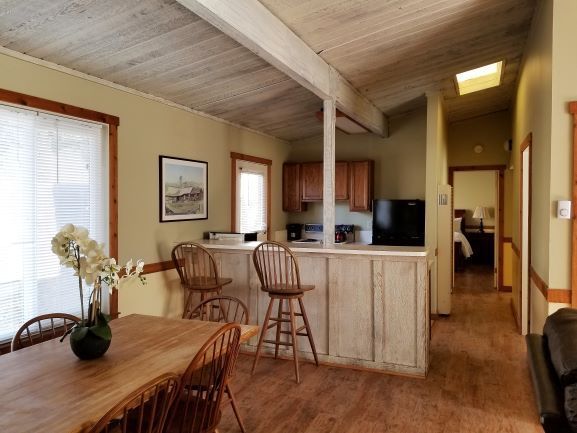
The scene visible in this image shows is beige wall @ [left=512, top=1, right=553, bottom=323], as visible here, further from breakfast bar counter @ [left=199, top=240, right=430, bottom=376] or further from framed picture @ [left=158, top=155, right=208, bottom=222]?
framed picture @ [left=158, top=155, right=208, bottom=222]

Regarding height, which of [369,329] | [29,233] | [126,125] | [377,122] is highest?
[377,122]

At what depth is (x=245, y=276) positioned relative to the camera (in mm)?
4191

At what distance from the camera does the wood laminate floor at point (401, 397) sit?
280 cm

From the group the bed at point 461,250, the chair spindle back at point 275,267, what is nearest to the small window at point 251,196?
the chair spindle back at point 275,267

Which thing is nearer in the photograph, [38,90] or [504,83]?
[38,90]

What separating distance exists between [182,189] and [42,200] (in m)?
1.48

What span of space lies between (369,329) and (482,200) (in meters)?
7.87

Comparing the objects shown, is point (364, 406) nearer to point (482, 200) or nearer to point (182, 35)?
point (182, 35)

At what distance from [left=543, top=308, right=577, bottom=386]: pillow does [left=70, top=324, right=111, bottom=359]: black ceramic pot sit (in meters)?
1.77

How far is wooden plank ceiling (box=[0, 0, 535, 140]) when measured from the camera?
272 centimetres

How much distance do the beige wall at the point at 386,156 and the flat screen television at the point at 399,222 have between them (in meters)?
0.55

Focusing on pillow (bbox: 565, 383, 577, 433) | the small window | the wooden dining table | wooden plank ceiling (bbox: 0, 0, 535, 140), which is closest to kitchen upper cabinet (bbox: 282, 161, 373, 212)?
the small window

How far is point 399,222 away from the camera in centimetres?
601

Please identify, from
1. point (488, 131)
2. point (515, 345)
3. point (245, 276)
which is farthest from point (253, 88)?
point (488, 131)
